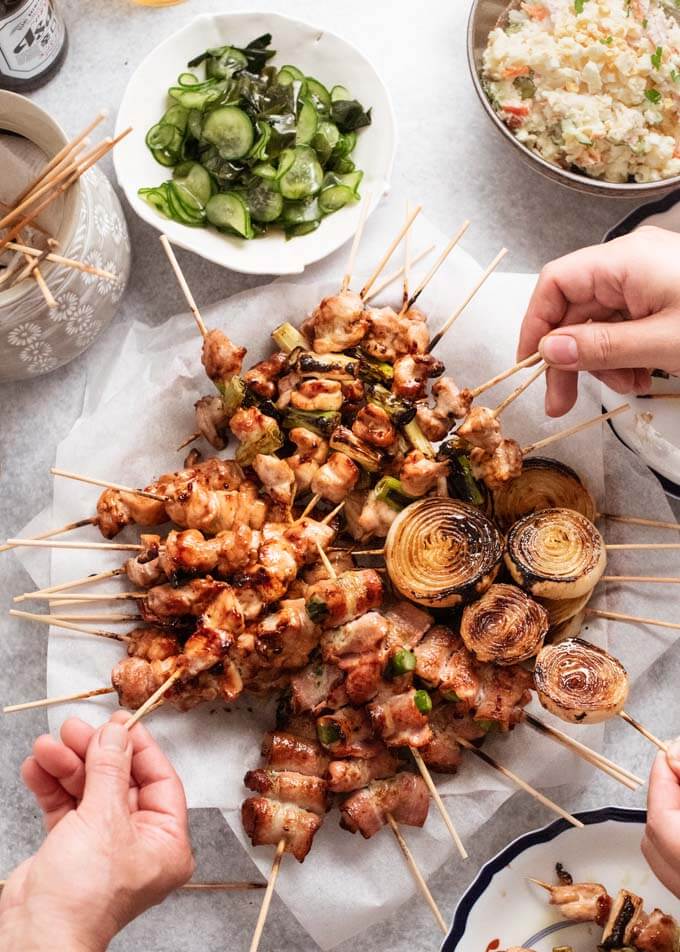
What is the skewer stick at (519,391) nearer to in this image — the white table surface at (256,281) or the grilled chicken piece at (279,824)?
the white table surface at (256,281)

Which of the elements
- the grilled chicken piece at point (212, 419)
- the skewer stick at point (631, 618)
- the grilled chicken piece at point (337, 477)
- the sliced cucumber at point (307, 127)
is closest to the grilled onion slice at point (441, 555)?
the grilled chicken piece at point (337, 477)

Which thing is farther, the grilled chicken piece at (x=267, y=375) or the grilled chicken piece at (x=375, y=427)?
the grilled chicken piece at (x=267, y=375)

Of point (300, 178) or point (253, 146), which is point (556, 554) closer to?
point (300, 178)

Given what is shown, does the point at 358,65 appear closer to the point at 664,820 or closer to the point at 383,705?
the point at 383,705

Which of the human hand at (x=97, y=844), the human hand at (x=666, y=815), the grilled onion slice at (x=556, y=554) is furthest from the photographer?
the grilled onion slice at (x=556, y=554)

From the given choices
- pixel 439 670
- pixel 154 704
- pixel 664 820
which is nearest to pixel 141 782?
pixel 154 704

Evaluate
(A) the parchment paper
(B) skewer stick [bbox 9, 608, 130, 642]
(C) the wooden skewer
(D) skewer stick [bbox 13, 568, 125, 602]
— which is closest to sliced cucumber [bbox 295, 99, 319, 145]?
(A) the parchment paper

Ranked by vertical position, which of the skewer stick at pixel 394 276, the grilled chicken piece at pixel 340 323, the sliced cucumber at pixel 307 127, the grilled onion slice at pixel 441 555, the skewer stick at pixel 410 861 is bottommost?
the skewer stick at pixel 410 861
